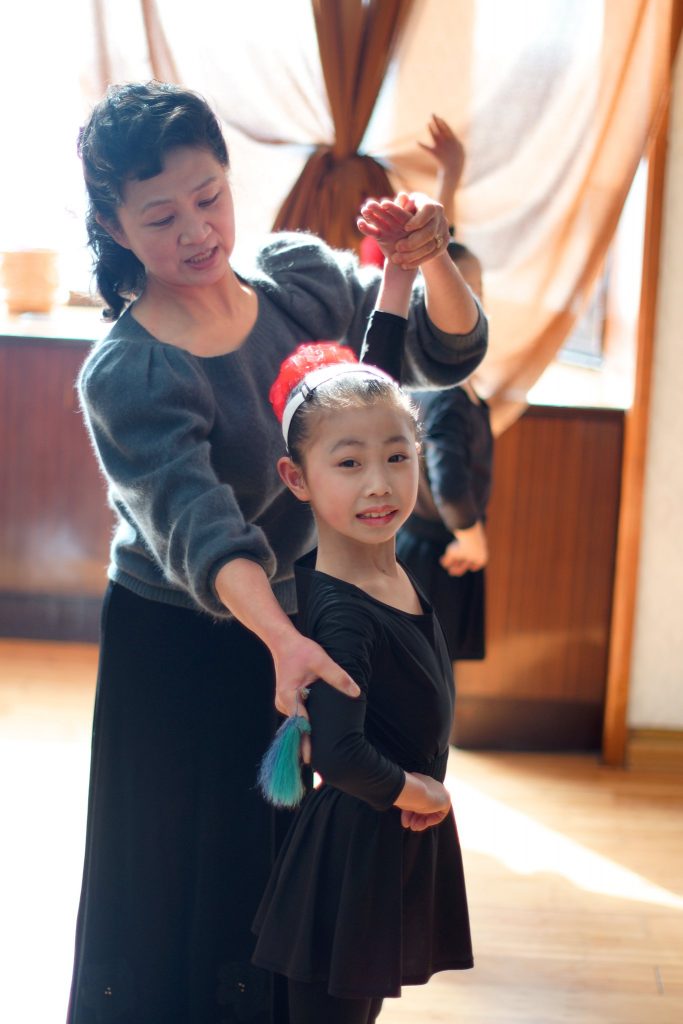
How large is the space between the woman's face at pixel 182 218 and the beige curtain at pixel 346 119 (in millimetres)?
1607

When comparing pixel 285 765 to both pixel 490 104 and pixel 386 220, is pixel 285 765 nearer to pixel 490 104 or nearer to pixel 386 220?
pixel 386 220

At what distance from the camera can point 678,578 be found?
10.7ft

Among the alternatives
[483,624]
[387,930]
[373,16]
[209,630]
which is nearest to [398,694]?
[387,930]

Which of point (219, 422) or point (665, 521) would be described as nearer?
point (219, 422)

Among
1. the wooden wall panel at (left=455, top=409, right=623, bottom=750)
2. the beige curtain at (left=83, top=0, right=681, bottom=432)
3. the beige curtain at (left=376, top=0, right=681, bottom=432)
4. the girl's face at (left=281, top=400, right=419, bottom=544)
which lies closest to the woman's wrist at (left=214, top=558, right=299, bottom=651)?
the girl's face at (left=281, top=400, right=419, bottom=544)

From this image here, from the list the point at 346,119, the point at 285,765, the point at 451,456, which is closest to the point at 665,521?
the point at 451,456

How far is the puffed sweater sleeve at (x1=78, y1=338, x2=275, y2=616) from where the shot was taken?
120 cm

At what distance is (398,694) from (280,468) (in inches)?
10.8

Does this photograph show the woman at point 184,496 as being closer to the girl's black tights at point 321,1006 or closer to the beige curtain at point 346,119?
the girl's black tights at point 321,1006

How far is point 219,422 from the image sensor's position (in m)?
1.38

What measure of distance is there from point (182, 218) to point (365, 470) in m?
0.40

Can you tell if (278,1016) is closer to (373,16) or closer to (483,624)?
(483,624)

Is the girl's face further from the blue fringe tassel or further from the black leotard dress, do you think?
the blue fringe tassel

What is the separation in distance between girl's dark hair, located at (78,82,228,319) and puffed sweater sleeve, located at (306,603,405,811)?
1.92 ft
